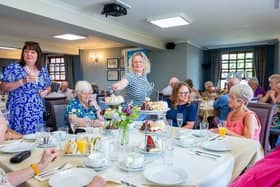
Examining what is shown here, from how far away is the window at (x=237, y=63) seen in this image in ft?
24.8

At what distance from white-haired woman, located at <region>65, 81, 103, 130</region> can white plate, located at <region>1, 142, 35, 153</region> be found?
2.05 feet

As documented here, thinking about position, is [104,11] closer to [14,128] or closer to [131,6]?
[131,6]

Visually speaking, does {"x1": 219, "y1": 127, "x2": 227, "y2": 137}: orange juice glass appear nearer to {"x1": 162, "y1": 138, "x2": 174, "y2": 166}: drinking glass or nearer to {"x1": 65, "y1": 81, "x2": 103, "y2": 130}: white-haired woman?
{"x1": 162, "y1": 138, "x2": 174, "y2": 166}: drinking glass

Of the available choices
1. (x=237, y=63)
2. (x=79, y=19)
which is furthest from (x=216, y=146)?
(x=237, y=63)

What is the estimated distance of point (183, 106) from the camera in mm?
2445

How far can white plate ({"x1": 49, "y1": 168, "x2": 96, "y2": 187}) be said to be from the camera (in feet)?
3.31

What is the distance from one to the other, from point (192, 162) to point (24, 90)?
1.71 m

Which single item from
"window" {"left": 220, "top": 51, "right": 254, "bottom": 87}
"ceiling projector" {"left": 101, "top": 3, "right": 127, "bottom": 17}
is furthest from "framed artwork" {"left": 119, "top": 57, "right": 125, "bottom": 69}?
"ceiling projector" {"left": 101, "top": 3, "right": 127, "bottom": 17}

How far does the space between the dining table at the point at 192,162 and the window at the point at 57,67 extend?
817 cm

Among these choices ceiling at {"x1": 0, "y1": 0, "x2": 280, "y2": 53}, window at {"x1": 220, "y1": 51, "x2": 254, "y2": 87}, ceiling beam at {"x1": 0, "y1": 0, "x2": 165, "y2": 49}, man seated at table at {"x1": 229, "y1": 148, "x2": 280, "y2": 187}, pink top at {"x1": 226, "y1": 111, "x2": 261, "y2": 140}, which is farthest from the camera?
window at {"x1": 220, "y1": 51, "x2": 254, "y2": 87}

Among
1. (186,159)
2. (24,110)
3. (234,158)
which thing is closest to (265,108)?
(234,158)

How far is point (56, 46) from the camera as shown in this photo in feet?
24.6

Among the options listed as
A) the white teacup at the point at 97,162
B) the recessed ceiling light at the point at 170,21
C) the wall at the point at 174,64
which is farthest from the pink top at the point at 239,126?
the wall at the point at 174,64

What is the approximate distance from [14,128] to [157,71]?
5354 millimetres
